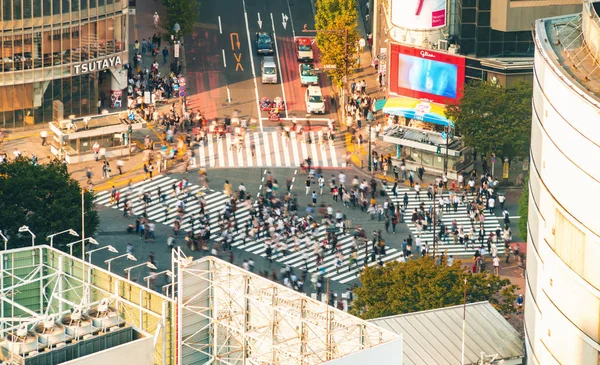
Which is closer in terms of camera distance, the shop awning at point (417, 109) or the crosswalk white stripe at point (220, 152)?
the crosswalk white stripe at point (220, 152)

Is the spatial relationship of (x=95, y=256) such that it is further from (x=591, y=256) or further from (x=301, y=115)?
(x=591, y=256)

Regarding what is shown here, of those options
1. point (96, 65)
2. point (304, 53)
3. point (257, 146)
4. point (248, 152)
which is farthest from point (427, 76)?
point (96, 65)

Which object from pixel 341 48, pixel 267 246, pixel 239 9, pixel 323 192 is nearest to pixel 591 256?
pixel 267 246

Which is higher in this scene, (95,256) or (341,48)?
(341,48)

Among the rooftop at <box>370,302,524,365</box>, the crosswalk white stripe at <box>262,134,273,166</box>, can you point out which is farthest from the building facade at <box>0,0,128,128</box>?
the rooftop at <box>370,302,524,365</box>

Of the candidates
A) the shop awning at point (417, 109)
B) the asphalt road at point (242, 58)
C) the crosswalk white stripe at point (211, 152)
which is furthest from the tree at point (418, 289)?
the asphalt road at point (242, 58)

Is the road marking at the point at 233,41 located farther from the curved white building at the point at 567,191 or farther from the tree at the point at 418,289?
the curved white building at the point at 567,191
